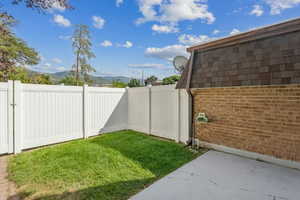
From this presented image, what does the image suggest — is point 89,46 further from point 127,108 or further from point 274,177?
point 274,177

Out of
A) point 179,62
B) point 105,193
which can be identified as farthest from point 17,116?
point 179,62

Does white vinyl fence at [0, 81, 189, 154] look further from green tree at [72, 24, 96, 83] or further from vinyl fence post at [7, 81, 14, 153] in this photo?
green tree at [72, 24, 96, 83]

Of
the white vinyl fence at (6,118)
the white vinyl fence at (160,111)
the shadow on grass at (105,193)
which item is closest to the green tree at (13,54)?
the white vinyl fence at (6,118)

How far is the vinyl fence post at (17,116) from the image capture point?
4207mm

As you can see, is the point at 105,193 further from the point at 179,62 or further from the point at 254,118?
the point at 179,62

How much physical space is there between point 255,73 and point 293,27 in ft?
3.56

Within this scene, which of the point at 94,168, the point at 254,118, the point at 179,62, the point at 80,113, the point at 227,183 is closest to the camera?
the point at 227,183

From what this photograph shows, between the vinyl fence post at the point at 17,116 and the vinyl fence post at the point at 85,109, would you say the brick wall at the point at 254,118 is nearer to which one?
the vinyl fence post at the point at 85,109

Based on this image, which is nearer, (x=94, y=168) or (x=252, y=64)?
(x=94, y=168)

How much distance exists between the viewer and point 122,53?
14.8 meters

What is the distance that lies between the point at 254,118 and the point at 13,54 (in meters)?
14.5

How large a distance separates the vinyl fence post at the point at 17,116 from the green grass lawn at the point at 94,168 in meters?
0.33

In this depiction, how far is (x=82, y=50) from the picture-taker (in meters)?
16.7

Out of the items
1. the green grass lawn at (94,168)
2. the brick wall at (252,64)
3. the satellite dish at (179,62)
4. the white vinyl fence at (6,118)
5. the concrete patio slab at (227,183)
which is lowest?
the green grass lawn at (94,168)
